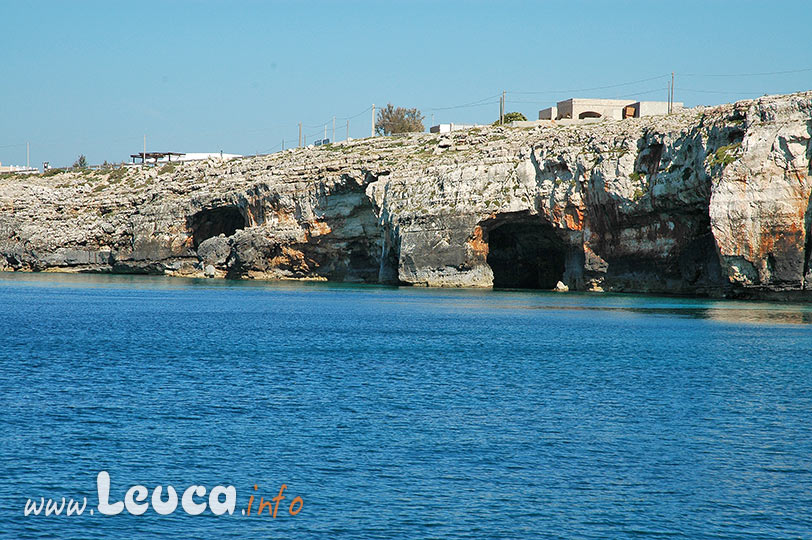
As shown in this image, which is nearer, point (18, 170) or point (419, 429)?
point (419, 429)

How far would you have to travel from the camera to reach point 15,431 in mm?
18906

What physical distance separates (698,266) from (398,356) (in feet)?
141

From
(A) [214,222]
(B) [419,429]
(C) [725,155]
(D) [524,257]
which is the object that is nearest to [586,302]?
(C) [725,155]

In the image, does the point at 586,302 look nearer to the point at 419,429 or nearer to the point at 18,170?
the point at 419,429

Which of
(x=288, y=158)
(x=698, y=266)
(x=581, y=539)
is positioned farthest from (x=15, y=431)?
(x=288, y=158)

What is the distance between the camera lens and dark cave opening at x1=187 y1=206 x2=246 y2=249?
102062 mm

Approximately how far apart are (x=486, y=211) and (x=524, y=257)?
47.9 ft

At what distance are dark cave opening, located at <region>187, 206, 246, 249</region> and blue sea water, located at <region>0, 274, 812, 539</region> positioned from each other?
60.5m

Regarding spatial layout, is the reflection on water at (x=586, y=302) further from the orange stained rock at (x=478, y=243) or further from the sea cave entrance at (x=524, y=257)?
the sea cave entrance at (x=524, y=257)

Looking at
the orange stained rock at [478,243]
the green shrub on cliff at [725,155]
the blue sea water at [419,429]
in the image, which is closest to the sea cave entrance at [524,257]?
the orange stained rock at [478,243]

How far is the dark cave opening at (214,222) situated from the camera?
102062mm

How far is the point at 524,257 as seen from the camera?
9044cm

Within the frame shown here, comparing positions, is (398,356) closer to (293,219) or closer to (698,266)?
(698,266)

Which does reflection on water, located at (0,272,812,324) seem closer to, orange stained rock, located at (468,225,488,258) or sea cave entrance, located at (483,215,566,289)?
orange stained rock, located at (468,225,488,258)
